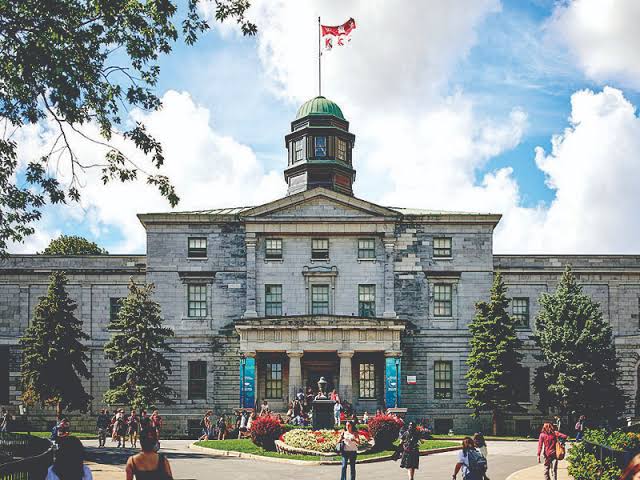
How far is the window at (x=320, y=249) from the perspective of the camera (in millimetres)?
54000

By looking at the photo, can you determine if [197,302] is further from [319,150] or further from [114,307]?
[319,150]

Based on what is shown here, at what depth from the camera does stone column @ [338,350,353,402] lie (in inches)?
1946

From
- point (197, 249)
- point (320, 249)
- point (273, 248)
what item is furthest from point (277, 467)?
point (197, 249)

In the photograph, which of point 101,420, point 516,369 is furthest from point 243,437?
point 516,369

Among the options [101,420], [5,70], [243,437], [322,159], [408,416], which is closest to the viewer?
[5,70]

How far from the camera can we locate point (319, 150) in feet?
197

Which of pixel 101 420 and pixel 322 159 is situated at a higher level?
pixel 322 159

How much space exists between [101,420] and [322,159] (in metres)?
25.8

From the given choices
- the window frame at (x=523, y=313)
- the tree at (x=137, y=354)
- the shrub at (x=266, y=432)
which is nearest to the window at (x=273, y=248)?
the tree at (x=137, y=354)

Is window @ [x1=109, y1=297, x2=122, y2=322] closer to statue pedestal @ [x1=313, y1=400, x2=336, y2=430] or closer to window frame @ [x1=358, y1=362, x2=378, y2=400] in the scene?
window frame @ [x1=358, y1=362, x2=378, y2=400]

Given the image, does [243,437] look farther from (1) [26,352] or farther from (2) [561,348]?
(2) [561,348]

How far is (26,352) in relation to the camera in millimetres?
49688

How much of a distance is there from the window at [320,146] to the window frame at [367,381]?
15216mm

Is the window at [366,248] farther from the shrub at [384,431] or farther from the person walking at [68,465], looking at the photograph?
the person walking at [68,465]
